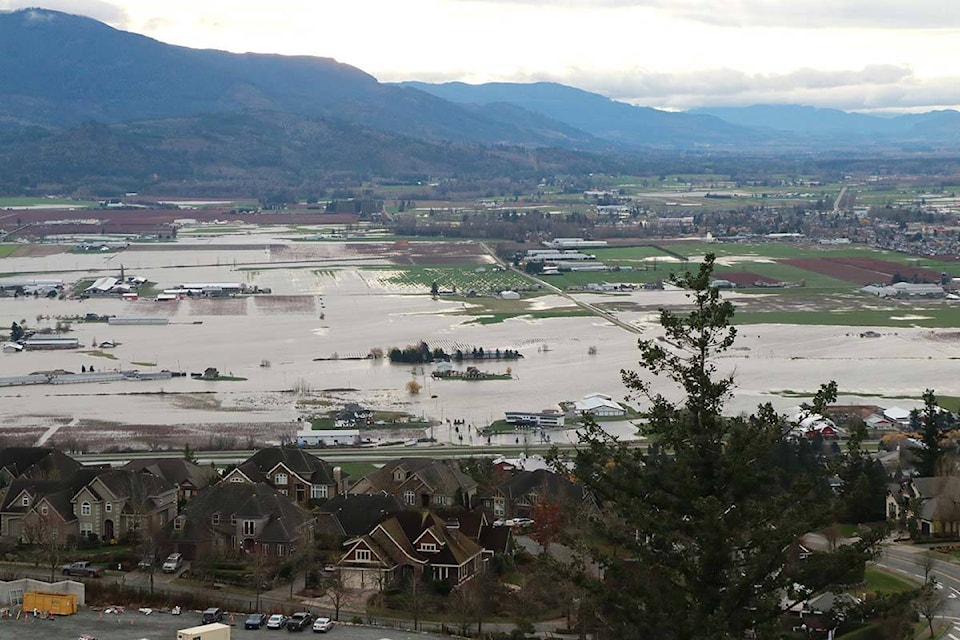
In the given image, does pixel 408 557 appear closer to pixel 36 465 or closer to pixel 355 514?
pixel 355 514

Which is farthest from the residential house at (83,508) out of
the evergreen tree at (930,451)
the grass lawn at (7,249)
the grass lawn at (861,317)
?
the grass lawn at (7,249)

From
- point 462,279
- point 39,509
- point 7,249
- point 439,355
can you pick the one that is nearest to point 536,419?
point 439,355

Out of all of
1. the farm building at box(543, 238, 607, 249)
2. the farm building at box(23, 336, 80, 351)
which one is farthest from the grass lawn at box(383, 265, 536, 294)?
the farm building at box(23, 336, 80, 351)

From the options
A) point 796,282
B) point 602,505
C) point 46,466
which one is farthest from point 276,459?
point 796,282

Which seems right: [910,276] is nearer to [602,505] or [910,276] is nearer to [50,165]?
[602,505]

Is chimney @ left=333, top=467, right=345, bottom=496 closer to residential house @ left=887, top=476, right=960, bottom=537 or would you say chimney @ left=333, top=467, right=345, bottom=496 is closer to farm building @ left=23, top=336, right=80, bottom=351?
residential house @ left=887, top=476, right=960, bottom=537
